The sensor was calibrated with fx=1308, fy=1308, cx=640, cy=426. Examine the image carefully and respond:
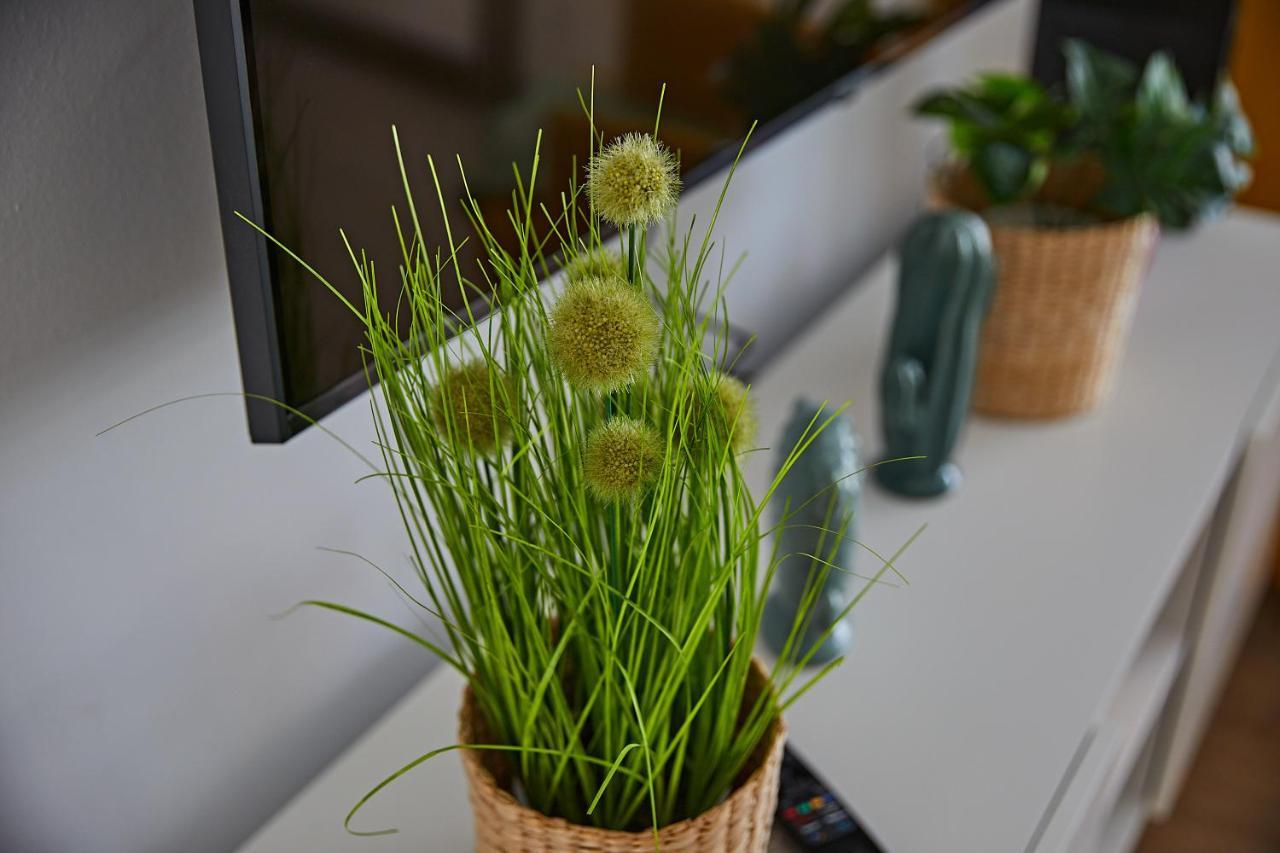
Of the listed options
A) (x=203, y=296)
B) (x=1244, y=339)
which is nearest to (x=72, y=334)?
(x=203, y=296)

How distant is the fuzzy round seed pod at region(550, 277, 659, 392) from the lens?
0.53m

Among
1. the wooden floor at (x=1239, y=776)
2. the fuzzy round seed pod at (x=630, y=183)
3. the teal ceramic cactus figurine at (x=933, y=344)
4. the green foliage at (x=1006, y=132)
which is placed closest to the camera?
the fuzzy round seed pod at (x=630, y=183)

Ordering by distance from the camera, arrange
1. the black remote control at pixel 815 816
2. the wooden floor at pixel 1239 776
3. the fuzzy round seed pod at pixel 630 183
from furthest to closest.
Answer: the wooden floor at pixel 1239 776 → the black remote control at pixel 815 816 → the fuzzy round seed pod at pixel 630 183

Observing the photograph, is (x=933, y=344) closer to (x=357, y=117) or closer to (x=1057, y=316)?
(x=1057, y=316)

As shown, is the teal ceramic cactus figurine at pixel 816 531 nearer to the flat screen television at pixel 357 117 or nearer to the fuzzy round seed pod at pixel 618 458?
the flat screen television at pixel 357 117

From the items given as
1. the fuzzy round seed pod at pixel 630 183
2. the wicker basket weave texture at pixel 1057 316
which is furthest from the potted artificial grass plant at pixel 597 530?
the wicker basket weave texture at pixel 1057 316

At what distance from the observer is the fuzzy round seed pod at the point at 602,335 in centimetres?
53

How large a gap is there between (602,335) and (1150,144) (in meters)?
0.94

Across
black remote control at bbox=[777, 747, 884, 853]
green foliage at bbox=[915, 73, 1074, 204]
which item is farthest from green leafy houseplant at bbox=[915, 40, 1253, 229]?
black remote control at bbox=[777, 747, 884, 853]

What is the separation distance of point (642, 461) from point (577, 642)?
0.19 meters

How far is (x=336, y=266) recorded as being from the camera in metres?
0.70

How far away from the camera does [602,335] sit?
0.53 meters

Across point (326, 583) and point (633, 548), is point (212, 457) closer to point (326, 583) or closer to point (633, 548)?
point (326, 583)

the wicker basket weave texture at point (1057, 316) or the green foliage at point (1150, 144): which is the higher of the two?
the green foliage at point (1150, 144)
